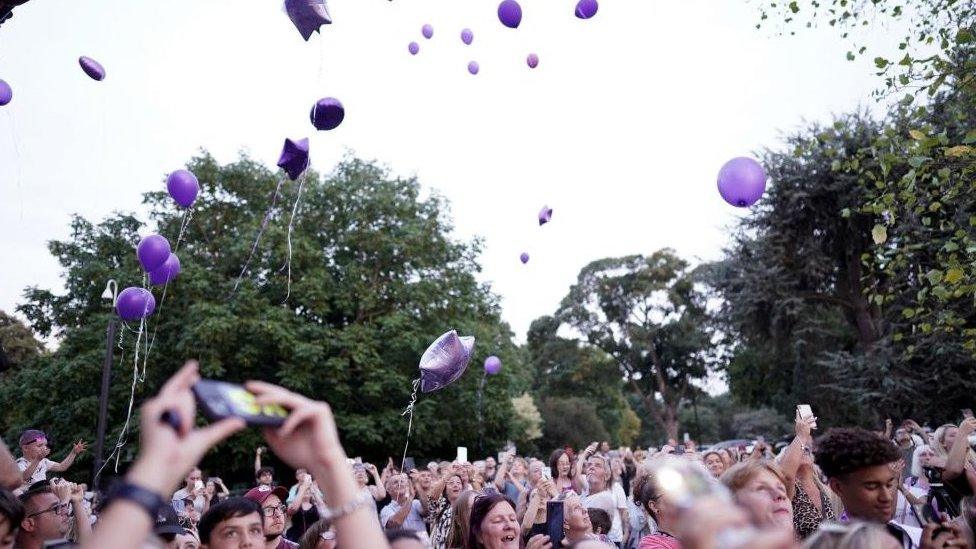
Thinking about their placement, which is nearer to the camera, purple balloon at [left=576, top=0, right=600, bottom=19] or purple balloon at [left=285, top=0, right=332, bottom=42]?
purple balloon at [left=285, top=0, right=332, bottom=42]

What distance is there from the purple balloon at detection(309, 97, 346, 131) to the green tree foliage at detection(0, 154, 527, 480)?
51.1ft

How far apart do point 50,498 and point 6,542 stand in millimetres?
1289

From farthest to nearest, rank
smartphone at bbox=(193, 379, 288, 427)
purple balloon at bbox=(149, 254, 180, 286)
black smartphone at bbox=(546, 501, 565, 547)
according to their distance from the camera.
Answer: purple balloon at bbox=(149, 254, 180, 286)
black smartphone at bbox=(546, 501, 565, 547)
smartphone at bbox=(193, 379, 288, 427)

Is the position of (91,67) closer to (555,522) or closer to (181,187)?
(181,187)

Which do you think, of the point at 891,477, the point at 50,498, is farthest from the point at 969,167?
the point at 50,498

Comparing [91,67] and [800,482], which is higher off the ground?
[91,67]

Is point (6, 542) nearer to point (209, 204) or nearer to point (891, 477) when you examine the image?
point (891, 477)

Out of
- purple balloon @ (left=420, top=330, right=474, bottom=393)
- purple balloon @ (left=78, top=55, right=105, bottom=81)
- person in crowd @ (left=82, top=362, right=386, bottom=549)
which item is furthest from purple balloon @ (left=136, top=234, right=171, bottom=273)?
person in crowd @ (left=82, top=362, right=386, bottom=549)

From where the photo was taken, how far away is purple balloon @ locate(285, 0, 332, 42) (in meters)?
6.61

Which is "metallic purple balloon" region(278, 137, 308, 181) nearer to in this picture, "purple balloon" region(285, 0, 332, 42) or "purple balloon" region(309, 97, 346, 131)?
"purple balloon" region(309, 97, 346, 131)

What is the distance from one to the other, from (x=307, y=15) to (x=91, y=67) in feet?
7.30

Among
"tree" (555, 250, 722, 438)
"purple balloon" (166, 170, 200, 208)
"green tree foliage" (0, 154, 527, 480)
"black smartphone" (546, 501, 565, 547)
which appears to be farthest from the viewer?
"tree" (555, 250, 722, 438)

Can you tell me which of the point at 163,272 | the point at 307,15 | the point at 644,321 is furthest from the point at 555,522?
the point at 644,321

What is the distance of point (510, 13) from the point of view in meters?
8.69
